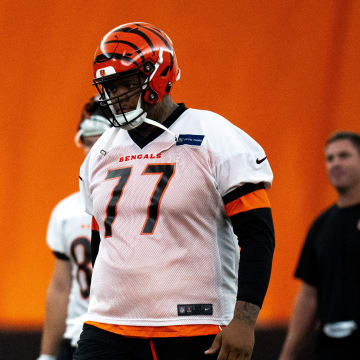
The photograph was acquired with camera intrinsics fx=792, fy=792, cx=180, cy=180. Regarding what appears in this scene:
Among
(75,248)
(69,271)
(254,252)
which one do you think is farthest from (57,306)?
(254,252)

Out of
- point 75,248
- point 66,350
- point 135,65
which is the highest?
point 135,65

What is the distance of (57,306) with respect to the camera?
411 cm

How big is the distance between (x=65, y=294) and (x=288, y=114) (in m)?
2.62

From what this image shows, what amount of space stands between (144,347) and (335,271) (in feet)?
5.69

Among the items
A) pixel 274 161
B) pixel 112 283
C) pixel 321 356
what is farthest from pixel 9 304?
pixel 112 283

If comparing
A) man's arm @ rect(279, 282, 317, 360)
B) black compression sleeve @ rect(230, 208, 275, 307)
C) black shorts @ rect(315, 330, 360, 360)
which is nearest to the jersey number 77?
black compression sleeve @ rect(230, 208, 275, 307)

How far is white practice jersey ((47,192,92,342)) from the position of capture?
4.08 metres

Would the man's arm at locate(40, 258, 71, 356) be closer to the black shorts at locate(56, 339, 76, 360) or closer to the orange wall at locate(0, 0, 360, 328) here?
the black shorts at locate(56, 339, 76, 360)

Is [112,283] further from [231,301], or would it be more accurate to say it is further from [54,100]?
[54,100]

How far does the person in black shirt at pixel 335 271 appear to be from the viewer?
3.75 m

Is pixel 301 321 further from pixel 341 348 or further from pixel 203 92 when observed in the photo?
pixel 203 92

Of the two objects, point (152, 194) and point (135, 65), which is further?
point (135, 65)

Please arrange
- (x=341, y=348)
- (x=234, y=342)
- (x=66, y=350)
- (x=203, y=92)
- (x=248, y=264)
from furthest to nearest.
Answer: (x=203, y=92) < (x=66, y=350) < (x=341, y=348) < (x=248, y=264) < (x=234, y=342)

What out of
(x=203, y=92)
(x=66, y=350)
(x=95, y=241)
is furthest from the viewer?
(x=203, y=92)
